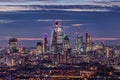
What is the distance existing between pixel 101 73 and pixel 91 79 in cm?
203

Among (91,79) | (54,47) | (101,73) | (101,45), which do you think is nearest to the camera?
(91,79)

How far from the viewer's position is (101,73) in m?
24.5

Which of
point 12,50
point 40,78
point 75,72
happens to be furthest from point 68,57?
point 40,78

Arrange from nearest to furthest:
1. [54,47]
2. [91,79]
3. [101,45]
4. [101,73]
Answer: [91,79], [101,73], [101,45], [54,47]

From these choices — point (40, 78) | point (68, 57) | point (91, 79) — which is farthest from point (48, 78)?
point (68, 57)

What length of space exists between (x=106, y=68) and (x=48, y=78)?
162 inches

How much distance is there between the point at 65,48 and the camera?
104 ft

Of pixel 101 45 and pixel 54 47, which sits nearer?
pixel 101 45

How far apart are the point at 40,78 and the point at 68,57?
7.34 metres

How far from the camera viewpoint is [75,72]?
2467 cm

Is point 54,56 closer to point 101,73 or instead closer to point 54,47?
point 54,47

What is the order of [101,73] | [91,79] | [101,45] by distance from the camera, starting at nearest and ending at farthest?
1. [91,79]
2. [101,73]
3. [101,45]

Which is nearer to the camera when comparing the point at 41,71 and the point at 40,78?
the point at 40,78

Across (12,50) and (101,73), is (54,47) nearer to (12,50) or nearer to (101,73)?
(12,50)
